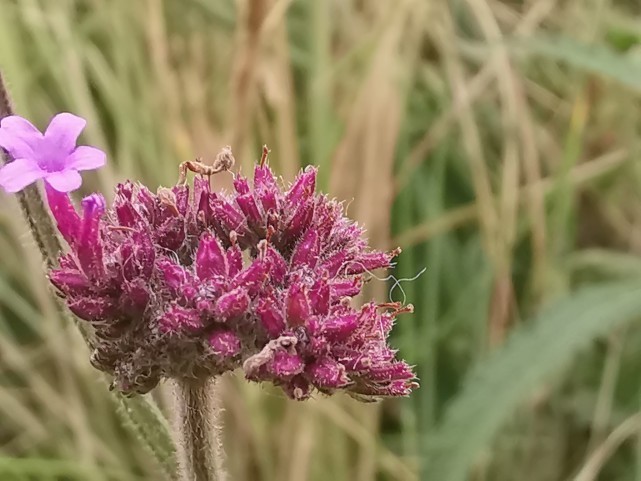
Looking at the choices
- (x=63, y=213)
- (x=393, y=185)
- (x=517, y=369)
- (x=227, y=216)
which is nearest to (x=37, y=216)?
(x=63, y=213)

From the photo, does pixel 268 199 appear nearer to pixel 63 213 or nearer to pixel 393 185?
pixel 63 213

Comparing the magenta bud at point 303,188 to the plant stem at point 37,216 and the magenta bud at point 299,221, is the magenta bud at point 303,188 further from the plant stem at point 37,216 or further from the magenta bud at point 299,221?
the plant stem at point 37,216

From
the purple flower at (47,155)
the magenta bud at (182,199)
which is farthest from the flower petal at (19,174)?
the magenta bud at (182,199)

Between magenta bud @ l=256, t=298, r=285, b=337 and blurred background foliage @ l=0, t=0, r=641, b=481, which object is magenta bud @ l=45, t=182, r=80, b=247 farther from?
blurred background foliage @ l=0, t=0, r=641, b=481

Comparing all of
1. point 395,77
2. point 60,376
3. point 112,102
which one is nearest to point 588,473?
point 395,77

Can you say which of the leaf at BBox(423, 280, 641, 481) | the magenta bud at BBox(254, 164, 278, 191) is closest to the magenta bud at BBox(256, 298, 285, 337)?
the magenta bud at BBox(254, 164, 278, 191)

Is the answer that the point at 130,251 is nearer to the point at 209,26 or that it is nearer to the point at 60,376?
the point at 60,376
